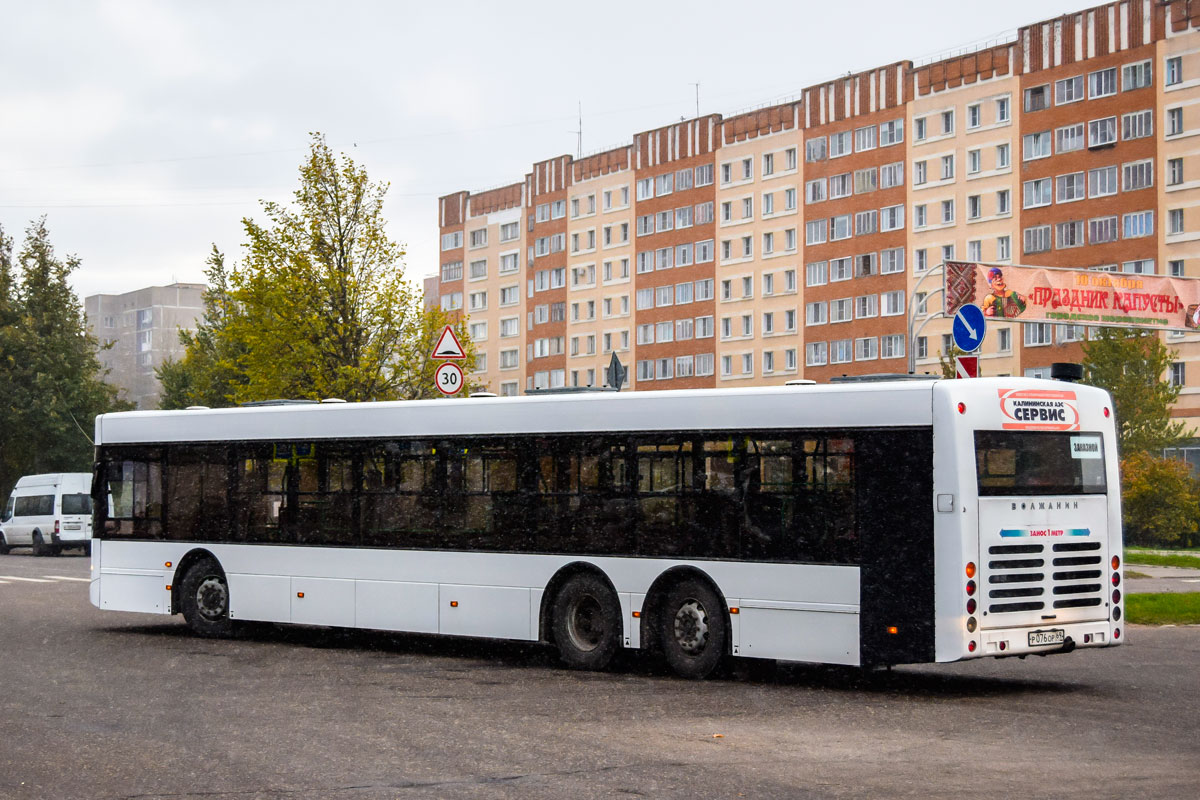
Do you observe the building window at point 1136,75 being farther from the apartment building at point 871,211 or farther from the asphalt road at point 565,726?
the asphalt road at point 565,726

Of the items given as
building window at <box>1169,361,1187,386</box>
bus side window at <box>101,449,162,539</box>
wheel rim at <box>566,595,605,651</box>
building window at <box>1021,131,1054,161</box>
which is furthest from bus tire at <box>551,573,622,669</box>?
building window at <box>1021,131,1054,161</box>

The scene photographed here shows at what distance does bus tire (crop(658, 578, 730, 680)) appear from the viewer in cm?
1419

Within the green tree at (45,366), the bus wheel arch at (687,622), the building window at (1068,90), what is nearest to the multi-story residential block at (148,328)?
the green tree at (45,366)

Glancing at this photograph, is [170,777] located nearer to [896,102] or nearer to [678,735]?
[678,735]

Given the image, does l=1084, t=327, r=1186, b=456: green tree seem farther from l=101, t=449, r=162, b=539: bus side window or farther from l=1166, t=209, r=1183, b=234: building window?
l=101, t=449, r=162, b=539: bus side window

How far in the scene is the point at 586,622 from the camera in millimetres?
15398

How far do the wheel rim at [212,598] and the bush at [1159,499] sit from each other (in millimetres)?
39890

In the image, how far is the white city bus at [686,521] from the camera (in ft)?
42.9

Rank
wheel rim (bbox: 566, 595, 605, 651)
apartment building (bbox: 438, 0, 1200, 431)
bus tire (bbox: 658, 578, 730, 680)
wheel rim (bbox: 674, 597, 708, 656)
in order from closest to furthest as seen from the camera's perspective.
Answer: bus tire (bbox: 658, 578, 730, 680) < wheel rim (bbox: 674, 597, 708, 656) < wheel rim (bbox: 566, 595, 605, 651) < apartment building (bbox: 438, 0, 1200, 431)

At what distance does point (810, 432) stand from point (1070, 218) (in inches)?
2648

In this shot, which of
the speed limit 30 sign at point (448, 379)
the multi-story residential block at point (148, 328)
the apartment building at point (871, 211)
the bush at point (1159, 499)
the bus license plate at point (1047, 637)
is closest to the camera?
the bus license plate at point (1047, 637)

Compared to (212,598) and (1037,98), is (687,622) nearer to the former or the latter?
(212,598)

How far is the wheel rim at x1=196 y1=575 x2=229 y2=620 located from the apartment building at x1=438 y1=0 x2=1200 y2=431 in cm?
5319

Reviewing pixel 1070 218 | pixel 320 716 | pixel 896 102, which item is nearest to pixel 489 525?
pixel 320 716
